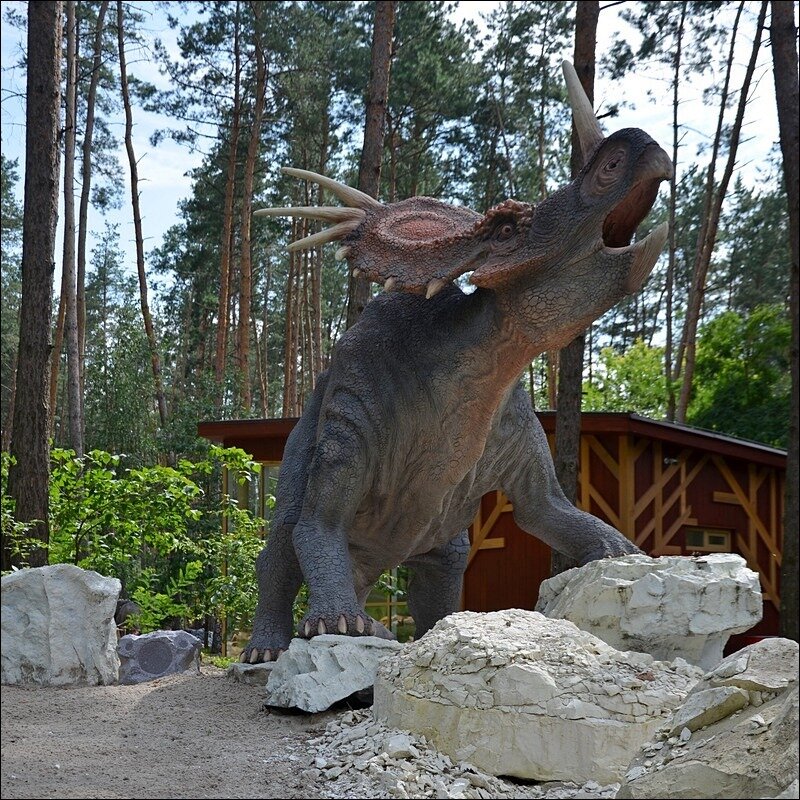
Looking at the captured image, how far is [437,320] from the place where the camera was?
4.73 metres

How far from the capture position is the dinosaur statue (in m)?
4.19

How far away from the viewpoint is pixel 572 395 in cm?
805

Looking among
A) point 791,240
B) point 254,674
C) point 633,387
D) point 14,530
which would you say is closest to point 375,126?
point 791,240

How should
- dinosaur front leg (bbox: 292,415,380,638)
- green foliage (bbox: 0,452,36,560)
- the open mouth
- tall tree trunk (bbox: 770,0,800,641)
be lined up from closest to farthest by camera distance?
the open mouth, dinosaur front leg (bbox: 292,415,380,638), tall tree trunk (bbox: 770,0,800,641), green foliage (bbox: 0,452,36,560)

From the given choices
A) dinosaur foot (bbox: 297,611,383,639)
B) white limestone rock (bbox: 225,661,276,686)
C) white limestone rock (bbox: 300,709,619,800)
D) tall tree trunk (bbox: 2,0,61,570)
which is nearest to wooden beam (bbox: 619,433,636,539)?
tall tree trunk (bbox: 2,0,61,570)

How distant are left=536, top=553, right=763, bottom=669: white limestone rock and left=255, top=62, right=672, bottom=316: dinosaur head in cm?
120

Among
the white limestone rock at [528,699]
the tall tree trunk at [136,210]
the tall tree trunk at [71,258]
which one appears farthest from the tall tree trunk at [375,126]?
the tall tree trunk at [136,210]

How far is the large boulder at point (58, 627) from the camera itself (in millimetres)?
3996

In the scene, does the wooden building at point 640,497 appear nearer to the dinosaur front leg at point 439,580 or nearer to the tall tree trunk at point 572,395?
the tall tree trunk at point 572,395

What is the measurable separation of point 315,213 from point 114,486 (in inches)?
130

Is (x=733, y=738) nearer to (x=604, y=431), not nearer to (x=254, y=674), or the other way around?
(x=254, y=674)

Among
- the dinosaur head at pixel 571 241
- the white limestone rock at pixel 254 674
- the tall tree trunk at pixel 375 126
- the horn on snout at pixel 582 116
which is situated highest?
the tall tree trunk at pixel 375 126

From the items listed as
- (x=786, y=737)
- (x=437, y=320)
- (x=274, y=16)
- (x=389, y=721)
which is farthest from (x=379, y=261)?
(x=274, y=16)

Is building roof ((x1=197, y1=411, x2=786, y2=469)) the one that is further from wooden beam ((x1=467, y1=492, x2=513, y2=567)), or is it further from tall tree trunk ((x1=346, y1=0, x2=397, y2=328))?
tall tree trunk ((x1=346, y1=0, x2=397, y2=328))
